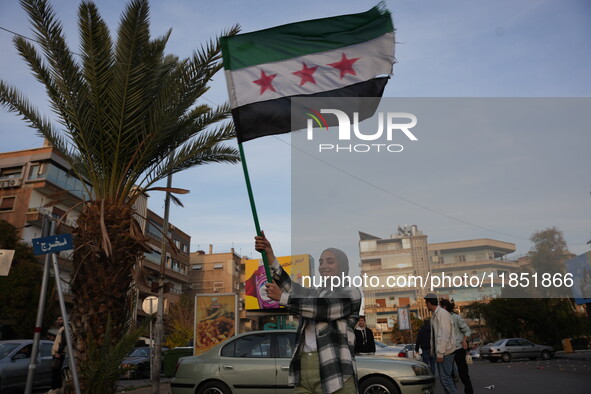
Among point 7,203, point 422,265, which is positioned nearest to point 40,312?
point 422,265

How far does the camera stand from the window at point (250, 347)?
7910 millimetres

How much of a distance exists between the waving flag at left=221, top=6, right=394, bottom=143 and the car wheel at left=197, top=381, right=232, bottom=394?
5.04 metres

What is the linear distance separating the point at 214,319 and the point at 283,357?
730 centimetres

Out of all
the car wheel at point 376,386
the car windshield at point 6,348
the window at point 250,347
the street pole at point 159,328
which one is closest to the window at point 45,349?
the car windshield at point 6,348

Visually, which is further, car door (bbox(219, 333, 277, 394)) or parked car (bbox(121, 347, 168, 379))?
parked car (bbox(121, 347, 168, 379))

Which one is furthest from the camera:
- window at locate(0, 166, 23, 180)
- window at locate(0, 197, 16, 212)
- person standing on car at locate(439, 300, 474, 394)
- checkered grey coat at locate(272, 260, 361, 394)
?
window at locate(0, 166, 23, 180)

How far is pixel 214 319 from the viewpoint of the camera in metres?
14.6

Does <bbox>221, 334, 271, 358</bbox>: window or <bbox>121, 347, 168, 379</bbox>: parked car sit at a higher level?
<bbox>221, 334, 271, 358</bbox>: window

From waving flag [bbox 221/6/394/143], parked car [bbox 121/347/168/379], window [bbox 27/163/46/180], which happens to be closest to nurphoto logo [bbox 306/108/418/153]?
waving flag [bbox 221/6/394/143]

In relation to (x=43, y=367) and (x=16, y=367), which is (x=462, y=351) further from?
(x=43, y=367)

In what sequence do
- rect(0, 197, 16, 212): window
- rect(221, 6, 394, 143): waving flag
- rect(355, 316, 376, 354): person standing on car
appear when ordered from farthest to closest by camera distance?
rect(0, 197, 16, 212): window → rect(355, 316, 376, 354): person standing on car → rect(221, 6, 394, 143): waving flag

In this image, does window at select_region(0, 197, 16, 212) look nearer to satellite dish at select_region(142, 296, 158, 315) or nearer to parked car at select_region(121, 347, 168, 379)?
parked car at select_region(121, 347, 168, 379)

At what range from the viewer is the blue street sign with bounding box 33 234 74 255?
632 cm

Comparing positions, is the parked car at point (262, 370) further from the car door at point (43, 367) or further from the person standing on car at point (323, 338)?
the car door at point (43, 367)
